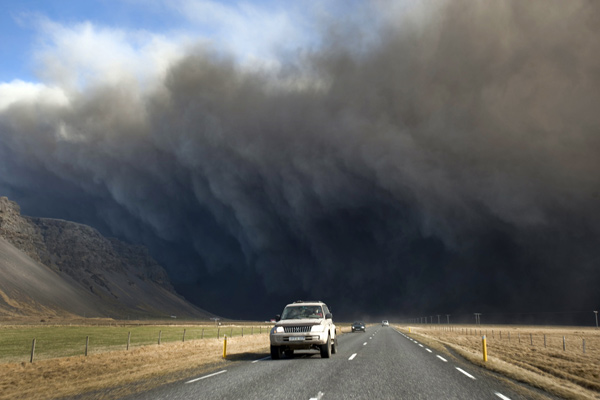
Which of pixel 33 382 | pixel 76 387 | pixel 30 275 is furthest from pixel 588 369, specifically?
pixel 30 275

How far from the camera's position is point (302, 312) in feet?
68.4

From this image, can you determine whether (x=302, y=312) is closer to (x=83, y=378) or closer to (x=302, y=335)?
(x=302, y=335)

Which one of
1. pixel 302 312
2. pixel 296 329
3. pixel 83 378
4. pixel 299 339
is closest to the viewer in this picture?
pixel 83 378

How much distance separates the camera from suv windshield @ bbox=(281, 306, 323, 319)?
2055 cm

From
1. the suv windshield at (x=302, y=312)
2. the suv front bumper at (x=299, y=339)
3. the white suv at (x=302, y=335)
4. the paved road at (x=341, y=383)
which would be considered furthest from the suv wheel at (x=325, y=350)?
the paved road at (x=341, y=383)

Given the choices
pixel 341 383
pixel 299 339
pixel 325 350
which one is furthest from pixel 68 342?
pixel 341 383

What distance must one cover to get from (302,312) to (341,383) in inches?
350

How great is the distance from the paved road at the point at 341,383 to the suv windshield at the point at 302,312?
3.79m

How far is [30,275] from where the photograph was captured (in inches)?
→ 7293

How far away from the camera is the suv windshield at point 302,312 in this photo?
20547 mm

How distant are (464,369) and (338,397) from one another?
7.60 m

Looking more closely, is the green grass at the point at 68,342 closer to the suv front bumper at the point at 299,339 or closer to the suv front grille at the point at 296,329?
the suv front bumper at the point at 299,339

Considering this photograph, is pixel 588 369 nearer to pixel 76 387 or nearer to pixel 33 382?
pixel 76 387

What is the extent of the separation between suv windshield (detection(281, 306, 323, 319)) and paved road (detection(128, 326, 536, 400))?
379cm
